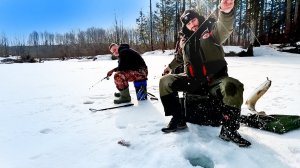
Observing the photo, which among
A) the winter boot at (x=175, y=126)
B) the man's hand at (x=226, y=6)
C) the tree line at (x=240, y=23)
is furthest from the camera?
the tree line at (x=240, y=23)

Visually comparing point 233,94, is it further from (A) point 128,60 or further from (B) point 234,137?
(A) point 128,60

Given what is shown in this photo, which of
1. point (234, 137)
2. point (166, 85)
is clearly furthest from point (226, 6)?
point (234, 137)

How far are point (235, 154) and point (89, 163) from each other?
4.26 ft

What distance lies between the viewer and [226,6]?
108 inches

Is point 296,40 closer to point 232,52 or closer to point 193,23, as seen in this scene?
point 232,52

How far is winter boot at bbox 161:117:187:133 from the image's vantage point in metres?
3.30

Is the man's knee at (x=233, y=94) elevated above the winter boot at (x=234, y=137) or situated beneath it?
elevated above

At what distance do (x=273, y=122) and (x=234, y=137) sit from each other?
2.18ft

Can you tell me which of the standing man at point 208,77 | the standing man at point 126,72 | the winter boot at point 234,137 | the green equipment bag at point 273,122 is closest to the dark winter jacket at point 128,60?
the standing man at point 126,72

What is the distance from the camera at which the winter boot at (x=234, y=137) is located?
2760 millimetres

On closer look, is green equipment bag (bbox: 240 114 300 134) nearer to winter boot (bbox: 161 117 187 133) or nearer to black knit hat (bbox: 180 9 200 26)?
winter boot (bbox: 161 117 187 133)

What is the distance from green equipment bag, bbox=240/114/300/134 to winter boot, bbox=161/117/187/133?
73cm

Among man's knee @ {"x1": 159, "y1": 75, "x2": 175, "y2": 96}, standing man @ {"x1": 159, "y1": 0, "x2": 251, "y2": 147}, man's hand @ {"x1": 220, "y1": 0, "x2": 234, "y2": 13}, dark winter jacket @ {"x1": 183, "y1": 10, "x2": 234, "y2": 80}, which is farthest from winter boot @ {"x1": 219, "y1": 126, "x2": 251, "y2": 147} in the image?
man's hand @ {"x1": 220, "y1": 0, "x2": 234, "y2": 13}

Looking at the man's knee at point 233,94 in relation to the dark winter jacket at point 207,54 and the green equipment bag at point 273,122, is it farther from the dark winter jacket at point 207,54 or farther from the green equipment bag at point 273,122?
the green equipment bag at point 273,122
